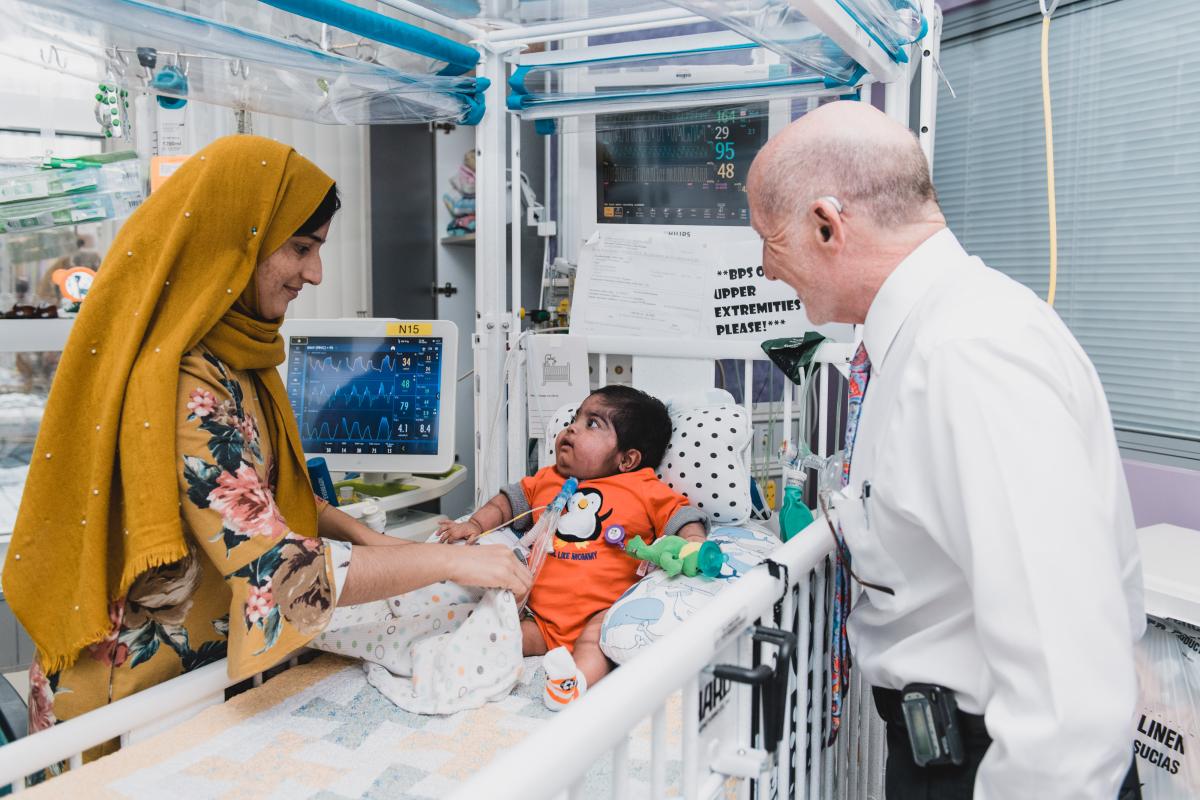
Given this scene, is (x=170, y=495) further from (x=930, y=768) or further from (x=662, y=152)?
(x=662, y=152)

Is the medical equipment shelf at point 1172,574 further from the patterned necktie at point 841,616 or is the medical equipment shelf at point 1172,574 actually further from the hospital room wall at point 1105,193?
the patterned necktie at point 841,616

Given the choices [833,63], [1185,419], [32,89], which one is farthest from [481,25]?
[1185,419]

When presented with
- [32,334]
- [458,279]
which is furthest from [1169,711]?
[458,279]

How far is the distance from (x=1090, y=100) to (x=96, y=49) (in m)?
2.50

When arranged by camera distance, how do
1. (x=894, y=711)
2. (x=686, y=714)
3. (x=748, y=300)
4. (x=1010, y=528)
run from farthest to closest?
1. (x=748, y=300)
2. (x=894, y=711)
3. (x=686, y=714)
4. (x=1010, y=528)

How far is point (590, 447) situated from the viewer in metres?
2.00

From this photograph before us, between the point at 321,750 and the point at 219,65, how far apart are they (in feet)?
4.52

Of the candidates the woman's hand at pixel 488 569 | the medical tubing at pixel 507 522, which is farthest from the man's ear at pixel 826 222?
the medical tubing at pixel 507 522

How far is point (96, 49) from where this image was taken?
1.57 metres

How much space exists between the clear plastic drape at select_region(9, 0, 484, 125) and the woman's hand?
3.29 feet

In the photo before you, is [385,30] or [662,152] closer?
[385,30]

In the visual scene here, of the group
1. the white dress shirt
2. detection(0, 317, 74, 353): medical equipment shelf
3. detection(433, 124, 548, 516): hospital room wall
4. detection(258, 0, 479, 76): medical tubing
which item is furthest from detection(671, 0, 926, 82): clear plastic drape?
detection(433, 124, 548, 516): hospital room wall

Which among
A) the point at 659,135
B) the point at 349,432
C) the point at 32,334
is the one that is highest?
the point at 659,135

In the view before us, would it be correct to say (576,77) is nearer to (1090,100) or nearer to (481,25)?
(481,25)
